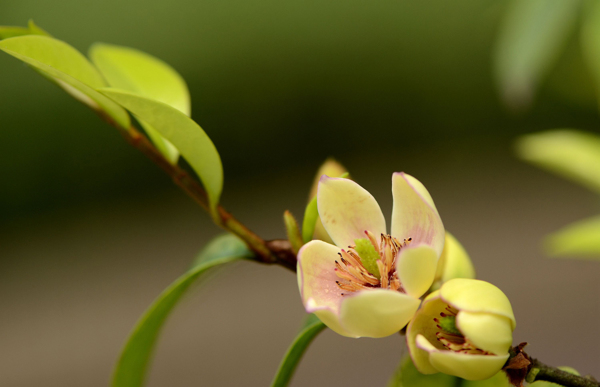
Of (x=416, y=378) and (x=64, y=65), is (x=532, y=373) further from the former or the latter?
(x=64, y=65)

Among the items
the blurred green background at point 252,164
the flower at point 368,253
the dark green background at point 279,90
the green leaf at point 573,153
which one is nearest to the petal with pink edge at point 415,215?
the flower at point 368,253

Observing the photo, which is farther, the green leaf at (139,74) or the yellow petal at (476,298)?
the green leaf at (139,74)

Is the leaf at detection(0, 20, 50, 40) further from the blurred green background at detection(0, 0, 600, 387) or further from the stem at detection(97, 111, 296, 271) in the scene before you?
the blurred green background at detection(0, 0, 600, 387)

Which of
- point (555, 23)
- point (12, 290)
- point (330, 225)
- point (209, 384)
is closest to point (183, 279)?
point (330, 225)

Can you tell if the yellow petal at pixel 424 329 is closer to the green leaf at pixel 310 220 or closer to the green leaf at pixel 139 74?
the green leaf at pixel 310 220

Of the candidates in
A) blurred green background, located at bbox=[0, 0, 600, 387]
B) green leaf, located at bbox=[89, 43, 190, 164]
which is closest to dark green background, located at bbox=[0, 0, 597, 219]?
blurred green background, located at bbox=[0, 0, 600, 387]

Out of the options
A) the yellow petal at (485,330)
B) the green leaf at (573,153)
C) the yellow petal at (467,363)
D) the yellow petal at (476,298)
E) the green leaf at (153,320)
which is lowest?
the green leaf at (153,320)

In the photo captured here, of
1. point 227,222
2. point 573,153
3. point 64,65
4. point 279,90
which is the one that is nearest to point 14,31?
point 64,65
